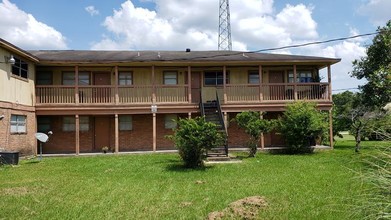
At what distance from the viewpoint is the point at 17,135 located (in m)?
16.5

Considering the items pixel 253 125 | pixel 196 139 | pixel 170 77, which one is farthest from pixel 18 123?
pixel 253 125

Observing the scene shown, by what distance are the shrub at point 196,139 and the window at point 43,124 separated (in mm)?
10078

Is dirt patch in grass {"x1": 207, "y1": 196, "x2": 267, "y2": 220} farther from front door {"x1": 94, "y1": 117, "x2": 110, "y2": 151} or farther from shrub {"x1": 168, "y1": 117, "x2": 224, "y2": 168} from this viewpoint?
front door {"x1": 94, "y1": 117, "x2": 110, "y2": 151}

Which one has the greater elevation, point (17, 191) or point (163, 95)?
point (163, 95)

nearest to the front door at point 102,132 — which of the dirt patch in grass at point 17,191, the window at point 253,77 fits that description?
the window at point 253,77

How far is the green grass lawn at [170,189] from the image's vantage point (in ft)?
22.7

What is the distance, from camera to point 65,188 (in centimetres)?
952

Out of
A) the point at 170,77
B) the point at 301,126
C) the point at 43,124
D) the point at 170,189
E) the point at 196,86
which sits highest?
the point at 170,77

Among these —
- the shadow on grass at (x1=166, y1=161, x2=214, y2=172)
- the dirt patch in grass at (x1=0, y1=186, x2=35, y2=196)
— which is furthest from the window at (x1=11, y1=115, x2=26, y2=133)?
the shadow on grass at (x1=166, y1=161, x2=214, y2=172)

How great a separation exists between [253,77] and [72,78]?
1061cm

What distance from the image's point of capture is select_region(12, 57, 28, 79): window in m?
16.5

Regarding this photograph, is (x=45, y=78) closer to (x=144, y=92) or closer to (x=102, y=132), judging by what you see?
(x=102, y=132)

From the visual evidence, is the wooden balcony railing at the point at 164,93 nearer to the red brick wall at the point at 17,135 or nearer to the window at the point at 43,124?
the red brick wall at the point at 17,135

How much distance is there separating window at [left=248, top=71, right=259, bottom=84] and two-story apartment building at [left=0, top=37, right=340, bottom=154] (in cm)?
6
